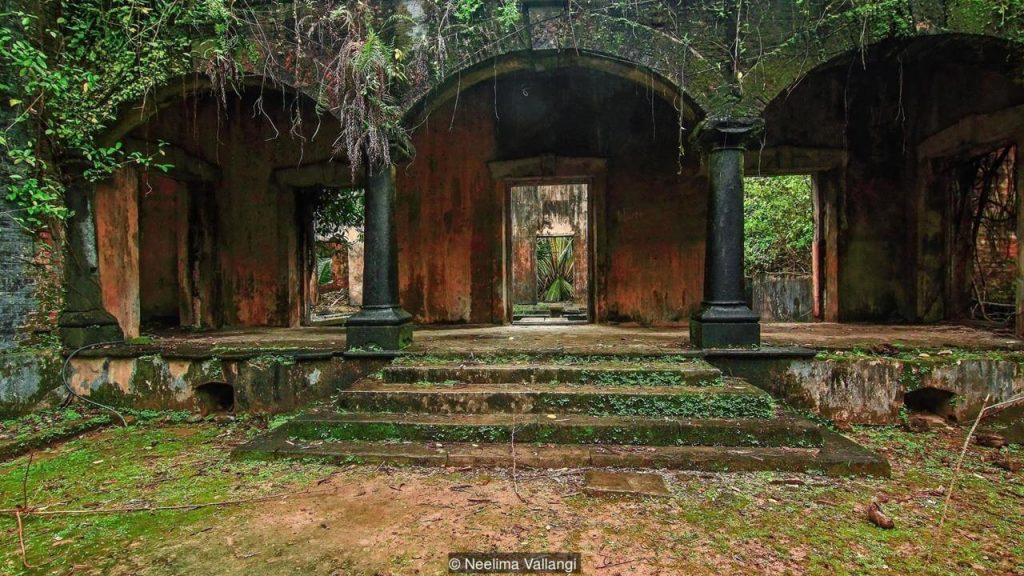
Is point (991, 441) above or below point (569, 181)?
below

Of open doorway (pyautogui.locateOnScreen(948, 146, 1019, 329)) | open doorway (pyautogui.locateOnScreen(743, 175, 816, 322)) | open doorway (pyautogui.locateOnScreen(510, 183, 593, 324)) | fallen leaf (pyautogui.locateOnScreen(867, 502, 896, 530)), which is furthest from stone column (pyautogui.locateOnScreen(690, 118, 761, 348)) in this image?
open doorway (pyautogui.locateOnScreen(510, 183, 593, 324))

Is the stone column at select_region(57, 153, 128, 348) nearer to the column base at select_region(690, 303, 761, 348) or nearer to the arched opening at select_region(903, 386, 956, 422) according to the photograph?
the column base at select_region(690, 303, 761, 348)

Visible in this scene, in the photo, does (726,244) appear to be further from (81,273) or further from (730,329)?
(81,273)

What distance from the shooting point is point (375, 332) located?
15.7 feet

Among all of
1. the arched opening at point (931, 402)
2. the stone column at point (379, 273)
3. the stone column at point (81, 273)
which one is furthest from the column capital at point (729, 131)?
the stone column at point (81, 273)

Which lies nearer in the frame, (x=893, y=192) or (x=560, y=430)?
(x=560, y=430)

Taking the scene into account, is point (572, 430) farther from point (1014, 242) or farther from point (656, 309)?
point (1014, 242)

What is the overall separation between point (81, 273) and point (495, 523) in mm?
5349

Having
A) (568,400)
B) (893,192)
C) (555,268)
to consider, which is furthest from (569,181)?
(555,268)

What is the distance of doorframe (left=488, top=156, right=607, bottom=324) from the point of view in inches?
271

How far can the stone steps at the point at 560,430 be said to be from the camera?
11.1ft

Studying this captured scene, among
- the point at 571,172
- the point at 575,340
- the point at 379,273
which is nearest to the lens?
the point at 379,273

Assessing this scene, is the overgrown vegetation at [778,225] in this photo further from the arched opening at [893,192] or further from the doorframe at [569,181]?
the doorframe at [569,181]

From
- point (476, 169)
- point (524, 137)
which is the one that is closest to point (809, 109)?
point (524, 137)
